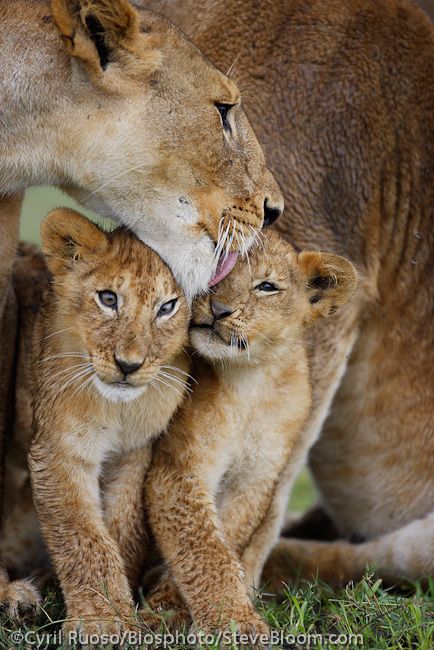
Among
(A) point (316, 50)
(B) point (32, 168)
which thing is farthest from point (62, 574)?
(A) point (316, 50)

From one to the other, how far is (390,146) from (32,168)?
1.73 meters

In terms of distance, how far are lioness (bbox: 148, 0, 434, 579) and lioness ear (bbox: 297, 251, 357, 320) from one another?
1.88 feet

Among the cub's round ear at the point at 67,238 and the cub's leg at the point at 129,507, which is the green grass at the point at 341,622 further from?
the cub's round ear at the point at 67,238

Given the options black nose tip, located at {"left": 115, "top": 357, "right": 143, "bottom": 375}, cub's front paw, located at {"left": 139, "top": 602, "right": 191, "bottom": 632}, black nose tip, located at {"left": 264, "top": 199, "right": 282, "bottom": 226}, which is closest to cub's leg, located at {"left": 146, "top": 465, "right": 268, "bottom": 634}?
cub's front paw, located at {"left": 139, "top": 602, "right": 191, "bottom": 632}

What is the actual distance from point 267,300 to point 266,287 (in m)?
0.05


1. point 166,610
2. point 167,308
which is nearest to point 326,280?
point 167,308

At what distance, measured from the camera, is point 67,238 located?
441cm

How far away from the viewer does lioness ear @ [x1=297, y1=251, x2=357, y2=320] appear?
465 centimetres

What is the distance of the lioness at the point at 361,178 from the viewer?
17.4ft

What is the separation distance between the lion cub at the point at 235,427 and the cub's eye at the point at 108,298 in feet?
1.09

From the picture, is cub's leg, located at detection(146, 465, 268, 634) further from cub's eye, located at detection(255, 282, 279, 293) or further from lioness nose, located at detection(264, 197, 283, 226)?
lioness nose, located at detection(264, 197, 283, 226)

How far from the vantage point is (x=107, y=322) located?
412 centimetres

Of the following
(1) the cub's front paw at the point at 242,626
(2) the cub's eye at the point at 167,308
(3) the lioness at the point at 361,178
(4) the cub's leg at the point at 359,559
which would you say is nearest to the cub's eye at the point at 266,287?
(2) the cub's eye at the point at 167,308

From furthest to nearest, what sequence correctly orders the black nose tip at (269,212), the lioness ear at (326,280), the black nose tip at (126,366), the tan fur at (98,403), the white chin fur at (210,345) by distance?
the lioness ear at (326,280), the black nose tip at (269,212), the white chin fur at (210,345), the tan fur at (98,403), the black nose tip at (126,366)
